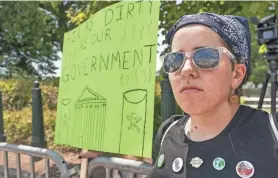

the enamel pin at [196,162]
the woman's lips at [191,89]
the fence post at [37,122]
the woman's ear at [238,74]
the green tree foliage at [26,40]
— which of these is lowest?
the fence post at [37,122]

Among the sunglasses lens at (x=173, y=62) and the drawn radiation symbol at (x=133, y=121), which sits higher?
the sunglasses lens at (x=173, y=62)

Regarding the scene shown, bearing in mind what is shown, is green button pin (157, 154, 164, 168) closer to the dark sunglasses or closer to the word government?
the dark sunglasses

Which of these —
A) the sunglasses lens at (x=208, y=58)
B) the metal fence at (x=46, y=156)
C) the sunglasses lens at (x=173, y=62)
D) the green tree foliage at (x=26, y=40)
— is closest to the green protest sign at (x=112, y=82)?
the metal fence at (x=46, y=156)

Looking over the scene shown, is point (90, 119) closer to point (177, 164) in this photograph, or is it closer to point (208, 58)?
point (177, 164)

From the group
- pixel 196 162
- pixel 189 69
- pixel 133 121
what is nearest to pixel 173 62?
pixel 189 69

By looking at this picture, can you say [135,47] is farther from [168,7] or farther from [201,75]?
[168,7]

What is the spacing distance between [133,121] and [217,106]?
0.77 metres

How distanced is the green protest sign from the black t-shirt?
541 mm

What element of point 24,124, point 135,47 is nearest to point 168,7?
point 135,47

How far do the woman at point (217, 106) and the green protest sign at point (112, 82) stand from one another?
0.60 metres

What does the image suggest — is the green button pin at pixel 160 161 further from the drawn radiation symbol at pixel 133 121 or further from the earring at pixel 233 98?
the drawn radiation symbol at pixel 133 121

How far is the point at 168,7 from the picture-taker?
4977 millimetres

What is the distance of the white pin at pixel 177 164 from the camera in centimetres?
141

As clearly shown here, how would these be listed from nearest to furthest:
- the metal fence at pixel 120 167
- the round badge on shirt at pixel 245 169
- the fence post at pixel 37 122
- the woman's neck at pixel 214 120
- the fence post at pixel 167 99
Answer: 1. the round badge on shirt at pixel 245 169
2. the woman's neck at pixel 214 120
3. the metal fence at pixel 120 167
4. the fence post at pixel 167 99
5. the fence post at pixel 37 122
